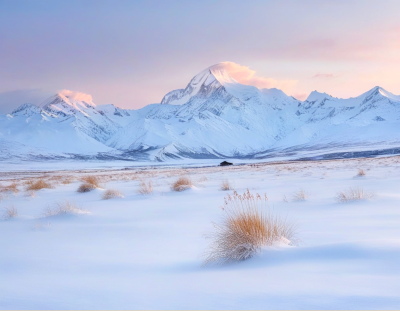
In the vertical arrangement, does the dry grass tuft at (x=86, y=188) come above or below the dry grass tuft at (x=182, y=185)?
above

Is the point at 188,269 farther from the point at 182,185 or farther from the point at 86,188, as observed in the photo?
the point at 86,188

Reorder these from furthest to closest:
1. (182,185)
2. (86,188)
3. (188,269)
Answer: (86,188)
(182,185)
(188,269)

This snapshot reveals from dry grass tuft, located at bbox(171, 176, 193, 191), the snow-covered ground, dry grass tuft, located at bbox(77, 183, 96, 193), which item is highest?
dry grass tuft, located at bbox(77, 183, 96, 193)

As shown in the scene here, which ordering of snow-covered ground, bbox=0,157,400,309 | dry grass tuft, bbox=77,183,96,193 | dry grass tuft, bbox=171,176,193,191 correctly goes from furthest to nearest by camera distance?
dry grass tuft, bbox=77,183,96,193, dry grass tuft, bbox=171,176,193,191, snow-covered ground, bbox=0,157,400,309

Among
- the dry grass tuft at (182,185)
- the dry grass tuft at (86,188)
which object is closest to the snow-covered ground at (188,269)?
the dry grass tuft at (182,185)

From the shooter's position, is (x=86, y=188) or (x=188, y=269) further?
(x=86, y=188)

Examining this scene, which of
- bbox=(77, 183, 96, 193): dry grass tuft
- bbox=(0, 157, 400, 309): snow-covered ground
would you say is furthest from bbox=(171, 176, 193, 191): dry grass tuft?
bbox=(0, 157, 400, 309): snow-covered ground

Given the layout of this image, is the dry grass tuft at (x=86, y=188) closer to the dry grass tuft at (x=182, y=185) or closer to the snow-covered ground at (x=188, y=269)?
the dry grass tuft at (x=182, y=185)

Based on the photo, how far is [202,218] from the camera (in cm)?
830

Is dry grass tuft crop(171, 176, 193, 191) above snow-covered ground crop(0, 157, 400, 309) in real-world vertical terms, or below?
above

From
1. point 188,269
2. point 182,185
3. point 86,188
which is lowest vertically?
point 188,269

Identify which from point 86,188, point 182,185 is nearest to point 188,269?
point 182,185

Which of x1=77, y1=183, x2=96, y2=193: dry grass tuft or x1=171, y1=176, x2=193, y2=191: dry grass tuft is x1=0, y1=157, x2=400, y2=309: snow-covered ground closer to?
x1=171, y1=176, x2=193, y2=191: dry grass tuft

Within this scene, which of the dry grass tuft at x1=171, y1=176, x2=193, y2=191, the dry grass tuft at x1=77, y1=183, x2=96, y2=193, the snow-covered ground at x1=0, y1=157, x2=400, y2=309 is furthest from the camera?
the dry grass tuft at x1=77, y1=183, x2=96, y2=193
